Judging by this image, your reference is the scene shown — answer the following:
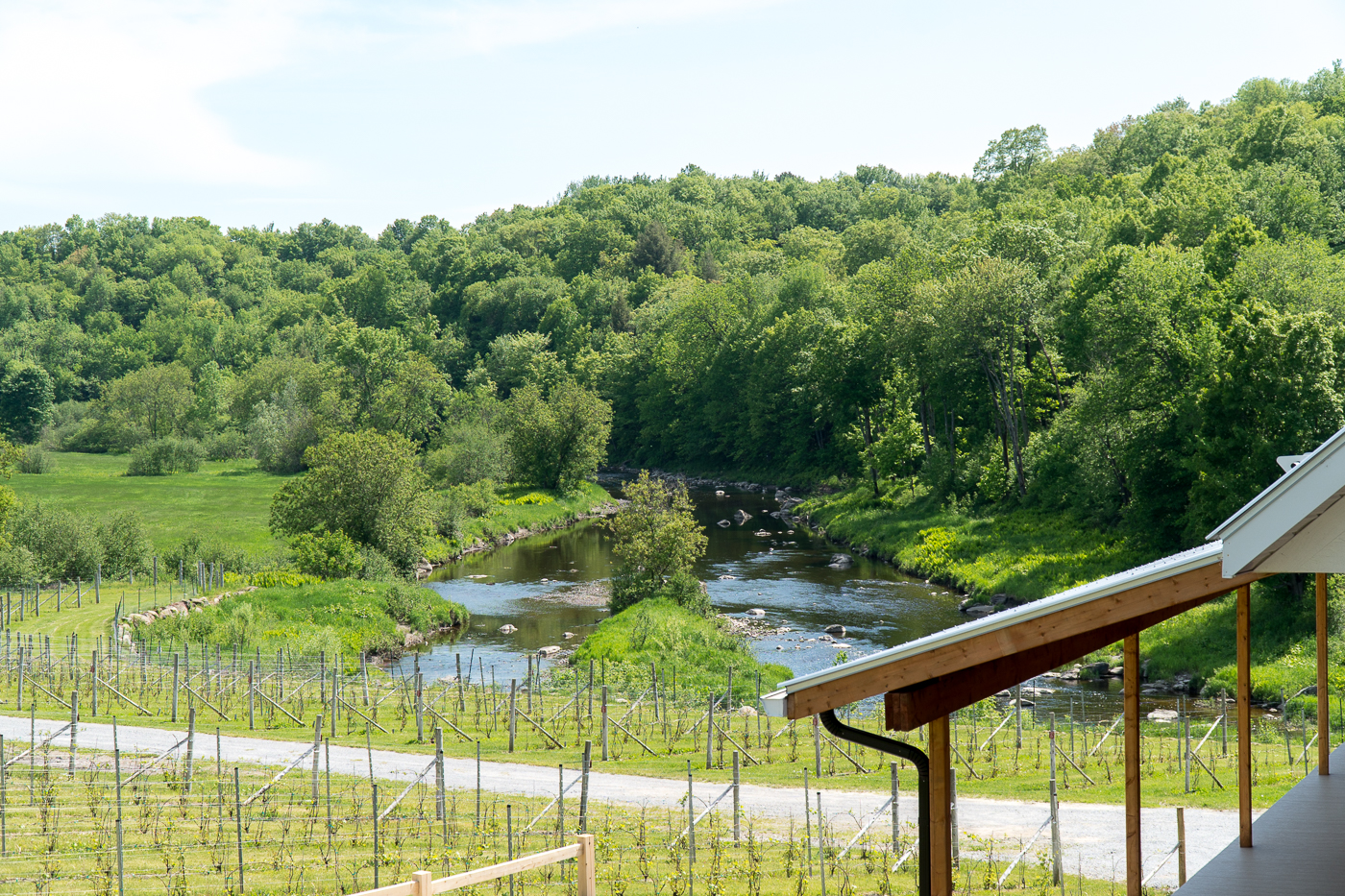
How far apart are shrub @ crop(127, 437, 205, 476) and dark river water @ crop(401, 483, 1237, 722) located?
141 feet

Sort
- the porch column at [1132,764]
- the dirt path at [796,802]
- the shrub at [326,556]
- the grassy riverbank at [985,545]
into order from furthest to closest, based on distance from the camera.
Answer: the shrub at [326,556] → the grassy riverbank at [985,545] → the dirt path at [796,802] → the porch column at [1132,764]

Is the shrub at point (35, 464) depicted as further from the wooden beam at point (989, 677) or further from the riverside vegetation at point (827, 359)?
the wooden beam at point (989, 677)

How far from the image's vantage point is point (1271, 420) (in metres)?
30.7

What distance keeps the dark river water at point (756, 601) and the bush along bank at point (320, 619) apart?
148cm

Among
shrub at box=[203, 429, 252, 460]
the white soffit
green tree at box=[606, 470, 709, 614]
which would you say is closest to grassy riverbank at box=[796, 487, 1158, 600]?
green tree at box=[606, 470, 709, 614]

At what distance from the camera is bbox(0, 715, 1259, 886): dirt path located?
50.6 feet

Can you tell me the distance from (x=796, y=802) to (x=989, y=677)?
46.5ft

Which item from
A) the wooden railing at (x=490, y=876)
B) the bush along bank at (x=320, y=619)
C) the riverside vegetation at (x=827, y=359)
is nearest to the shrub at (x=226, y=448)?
the riverside vegetation at (x=827, y=359)

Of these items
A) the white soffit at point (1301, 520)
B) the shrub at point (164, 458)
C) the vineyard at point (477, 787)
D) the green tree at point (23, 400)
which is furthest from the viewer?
the green tree at point (23, 400)

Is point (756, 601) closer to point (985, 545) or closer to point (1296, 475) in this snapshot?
point (985, 545)

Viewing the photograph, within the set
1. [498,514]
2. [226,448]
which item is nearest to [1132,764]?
[498,514]

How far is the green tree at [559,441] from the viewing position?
222ft

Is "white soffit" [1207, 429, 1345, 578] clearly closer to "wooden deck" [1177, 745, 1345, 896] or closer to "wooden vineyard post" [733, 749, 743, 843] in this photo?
"wooden deck" [1177, 745, 1345, 896]

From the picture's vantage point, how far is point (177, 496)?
7088cm
